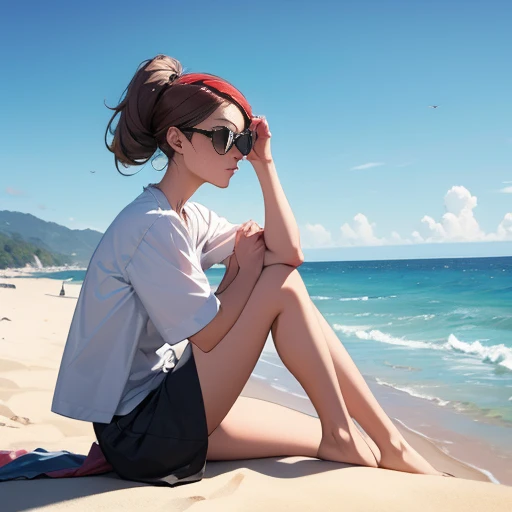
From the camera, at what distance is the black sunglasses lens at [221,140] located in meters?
2.43

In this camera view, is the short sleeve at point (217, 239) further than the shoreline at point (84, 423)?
No

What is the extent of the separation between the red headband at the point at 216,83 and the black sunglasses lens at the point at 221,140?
5.2 inches

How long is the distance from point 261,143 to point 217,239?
473 mm

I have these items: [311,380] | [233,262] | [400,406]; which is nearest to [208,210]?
[233,262]

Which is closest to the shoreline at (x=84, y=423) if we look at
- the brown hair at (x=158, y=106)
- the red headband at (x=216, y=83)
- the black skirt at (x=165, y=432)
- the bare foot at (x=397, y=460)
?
the black skirt at (x=165, y=432)

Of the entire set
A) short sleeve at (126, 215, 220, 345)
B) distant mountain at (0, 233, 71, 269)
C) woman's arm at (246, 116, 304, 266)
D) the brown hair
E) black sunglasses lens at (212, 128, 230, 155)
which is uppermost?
the brown hair

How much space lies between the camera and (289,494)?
2.23m

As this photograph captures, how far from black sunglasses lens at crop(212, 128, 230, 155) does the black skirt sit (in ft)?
2.55

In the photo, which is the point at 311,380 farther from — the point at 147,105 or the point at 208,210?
the point at 147,105

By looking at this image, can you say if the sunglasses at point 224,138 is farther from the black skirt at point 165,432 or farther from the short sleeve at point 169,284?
the black skirt at point 165,432

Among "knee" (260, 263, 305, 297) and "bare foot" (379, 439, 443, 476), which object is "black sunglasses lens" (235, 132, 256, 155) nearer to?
"knee" (260, 263, 305, 297)

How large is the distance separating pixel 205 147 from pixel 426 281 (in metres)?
38.7

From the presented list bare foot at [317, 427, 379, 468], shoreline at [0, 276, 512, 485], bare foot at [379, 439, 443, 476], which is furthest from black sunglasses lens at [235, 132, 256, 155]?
shoreline at [0, 276, 512, 485]

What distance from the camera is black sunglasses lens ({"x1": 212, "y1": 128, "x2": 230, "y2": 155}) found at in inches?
95.5
